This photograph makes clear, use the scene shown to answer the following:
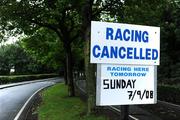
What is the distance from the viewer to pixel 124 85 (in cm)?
671

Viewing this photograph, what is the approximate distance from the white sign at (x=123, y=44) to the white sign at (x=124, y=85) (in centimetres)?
14

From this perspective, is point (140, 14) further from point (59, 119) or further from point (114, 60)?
point (114, 60)

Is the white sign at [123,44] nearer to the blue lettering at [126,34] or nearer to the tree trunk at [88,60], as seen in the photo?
the blue lettering at [126,34]

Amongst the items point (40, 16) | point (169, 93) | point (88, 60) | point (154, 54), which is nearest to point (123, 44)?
point (154, 54)

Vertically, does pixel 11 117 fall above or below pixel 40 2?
below

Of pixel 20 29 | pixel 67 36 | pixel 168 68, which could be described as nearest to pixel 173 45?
pixel 168 68

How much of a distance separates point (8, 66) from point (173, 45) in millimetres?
62145

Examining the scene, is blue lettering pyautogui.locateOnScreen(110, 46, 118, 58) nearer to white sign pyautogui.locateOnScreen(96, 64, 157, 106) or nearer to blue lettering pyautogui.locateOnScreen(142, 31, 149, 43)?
white sign pyautogui.locateOnScreen(96, 64, 157, 106)

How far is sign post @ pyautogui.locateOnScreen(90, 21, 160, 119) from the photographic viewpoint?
6.48 m

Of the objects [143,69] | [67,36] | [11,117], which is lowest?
[11,117]

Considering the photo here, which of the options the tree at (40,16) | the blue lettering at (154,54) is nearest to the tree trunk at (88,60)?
the tree at (40,16)

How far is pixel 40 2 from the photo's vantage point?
20688 mm

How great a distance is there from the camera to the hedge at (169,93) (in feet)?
75.0

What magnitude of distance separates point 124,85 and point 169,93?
59.0 feet
